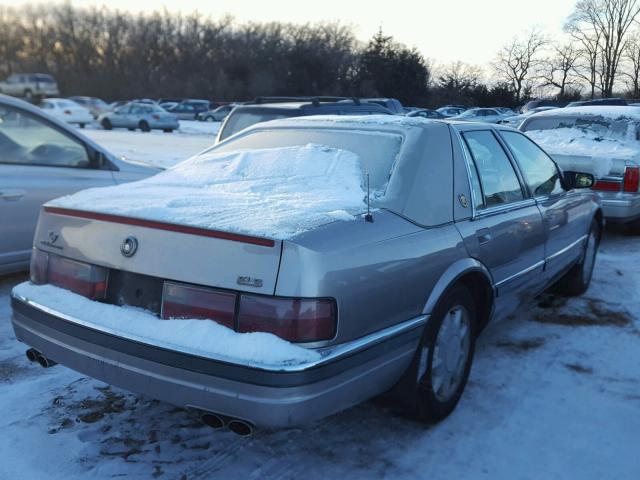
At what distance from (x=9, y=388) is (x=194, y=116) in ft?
127

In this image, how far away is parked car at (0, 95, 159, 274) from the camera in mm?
5109

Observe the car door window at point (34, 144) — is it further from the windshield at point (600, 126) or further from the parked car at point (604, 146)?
the windshield at point (600, 126)

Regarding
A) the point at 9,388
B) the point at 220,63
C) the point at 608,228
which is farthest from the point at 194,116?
the point at 9,388

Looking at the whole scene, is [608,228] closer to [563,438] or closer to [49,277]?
[563,438]

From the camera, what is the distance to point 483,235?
11.2ft

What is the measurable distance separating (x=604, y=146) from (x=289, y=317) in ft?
21.2

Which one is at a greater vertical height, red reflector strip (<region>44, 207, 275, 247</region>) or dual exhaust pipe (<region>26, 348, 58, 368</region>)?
red reflector strip (<region>44, 207, 275, 247</region>)

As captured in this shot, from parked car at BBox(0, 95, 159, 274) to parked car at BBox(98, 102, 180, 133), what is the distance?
83.4ft

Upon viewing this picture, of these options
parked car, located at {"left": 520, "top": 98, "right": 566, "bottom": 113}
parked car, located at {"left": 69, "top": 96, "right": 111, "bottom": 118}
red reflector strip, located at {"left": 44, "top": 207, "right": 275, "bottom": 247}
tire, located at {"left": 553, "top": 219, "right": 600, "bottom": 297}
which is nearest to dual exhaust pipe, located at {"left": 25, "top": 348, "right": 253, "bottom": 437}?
red reflector strip, located at {"left": 44, "top": 207, "right": 275, "bottom": 247}

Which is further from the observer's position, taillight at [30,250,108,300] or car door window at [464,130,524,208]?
car door window at [464,130,524,208]

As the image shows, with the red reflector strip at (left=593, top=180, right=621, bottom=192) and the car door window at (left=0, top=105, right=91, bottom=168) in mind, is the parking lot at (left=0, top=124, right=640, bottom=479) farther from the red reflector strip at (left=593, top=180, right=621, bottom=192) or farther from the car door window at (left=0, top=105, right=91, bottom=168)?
the red reflector strip at (left=593, top=180, right=621, bottom=192)

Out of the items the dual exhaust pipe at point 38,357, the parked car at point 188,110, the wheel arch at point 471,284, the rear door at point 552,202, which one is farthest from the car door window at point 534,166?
the parked car at point 188,110

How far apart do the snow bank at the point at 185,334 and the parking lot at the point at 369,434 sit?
26.0 inches

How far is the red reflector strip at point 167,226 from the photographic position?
2.41 metres
